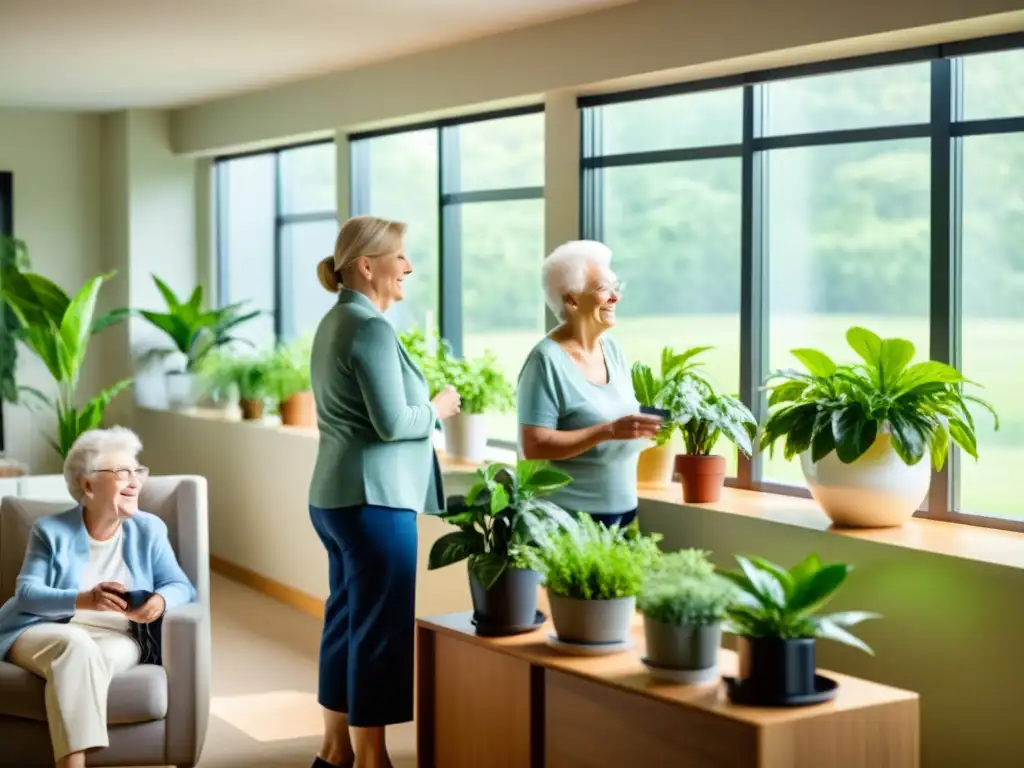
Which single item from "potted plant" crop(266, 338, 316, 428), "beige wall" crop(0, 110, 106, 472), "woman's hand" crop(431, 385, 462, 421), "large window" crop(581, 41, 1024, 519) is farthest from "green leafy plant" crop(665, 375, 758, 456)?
"beige wall" crop(0, 110, 106, 472)

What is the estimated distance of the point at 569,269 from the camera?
13.9 feet

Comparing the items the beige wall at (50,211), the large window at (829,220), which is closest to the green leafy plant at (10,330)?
the beige wall at (50,211)

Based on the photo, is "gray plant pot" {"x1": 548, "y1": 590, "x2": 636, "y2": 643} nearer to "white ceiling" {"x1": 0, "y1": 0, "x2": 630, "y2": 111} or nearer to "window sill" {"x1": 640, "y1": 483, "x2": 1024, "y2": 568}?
"window sill" {"x1": 640, "y1": 483, "x2": 1024, "y2": 568}

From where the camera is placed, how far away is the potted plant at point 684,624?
318 cm

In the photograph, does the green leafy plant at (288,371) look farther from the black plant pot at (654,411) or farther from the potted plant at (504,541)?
the potted plant at (504,541)

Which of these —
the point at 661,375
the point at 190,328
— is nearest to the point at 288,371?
the point at 190,328

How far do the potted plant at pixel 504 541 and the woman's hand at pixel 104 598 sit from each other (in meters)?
0.97

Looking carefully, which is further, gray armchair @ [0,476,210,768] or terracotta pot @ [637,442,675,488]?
terracotta pot @ [637,442,675,488]

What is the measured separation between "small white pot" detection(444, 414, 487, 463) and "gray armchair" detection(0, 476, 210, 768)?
167 cm

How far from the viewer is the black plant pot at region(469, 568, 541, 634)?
147 inches

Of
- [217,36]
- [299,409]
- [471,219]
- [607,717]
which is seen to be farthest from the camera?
[299,409]

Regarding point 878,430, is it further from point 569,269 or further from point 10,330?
point 10,330

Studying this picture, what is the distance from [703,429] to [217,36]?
282cm

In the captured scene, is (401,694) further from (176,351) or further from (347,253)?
(176,351)
